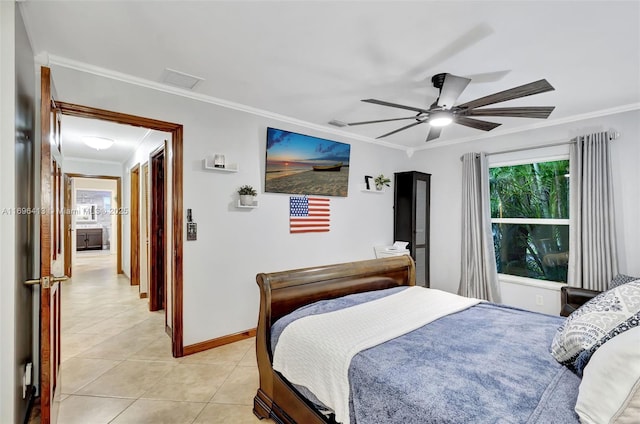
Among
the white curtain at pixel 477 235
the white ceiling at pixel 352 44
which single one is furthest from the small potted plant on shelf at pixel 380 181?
the white ceiling at pixel 352 44

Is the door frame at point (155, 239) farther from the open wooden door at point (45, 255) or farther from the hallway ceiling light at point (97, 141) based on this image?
the open wooden door at point (45, 255)

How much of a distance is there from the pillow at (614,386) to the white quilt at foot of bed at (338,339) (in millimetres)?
793

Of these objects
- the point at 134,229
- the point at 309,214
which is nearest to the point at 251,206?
the point at 309,214

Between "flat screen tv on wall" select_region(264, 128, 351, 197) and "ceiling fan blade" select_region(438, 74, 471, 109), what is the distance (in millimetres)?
1840

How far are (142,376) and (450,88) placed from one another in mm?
3176

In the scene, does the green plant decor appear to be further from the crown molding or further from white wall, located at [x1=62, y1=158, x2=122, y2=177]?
white wall, located at [x1=62, y1=158, x2=122, y2=177]

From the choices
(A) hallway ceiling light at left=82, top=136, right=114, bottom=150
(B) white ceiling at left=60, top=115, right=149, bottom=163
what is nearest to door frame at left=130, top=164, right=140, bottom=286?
(B) white ceiling at left=60, top=115, right=149, bottom=163

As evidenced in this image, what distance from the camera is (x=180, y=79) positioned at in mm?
2643

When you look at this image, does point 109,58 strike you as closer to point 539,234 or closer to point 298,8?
point 298,8

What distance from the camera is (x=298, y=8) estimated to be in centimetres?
177

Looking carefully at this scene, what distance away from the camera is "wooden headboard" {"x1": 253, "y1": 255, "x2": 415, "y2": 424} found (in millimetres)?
1768

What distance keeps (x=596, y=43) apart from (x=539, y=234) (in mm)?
2560

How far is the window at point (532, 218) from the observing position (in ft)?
12.4

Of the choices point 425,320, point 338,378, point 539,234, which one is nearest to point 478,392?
point 338,378
